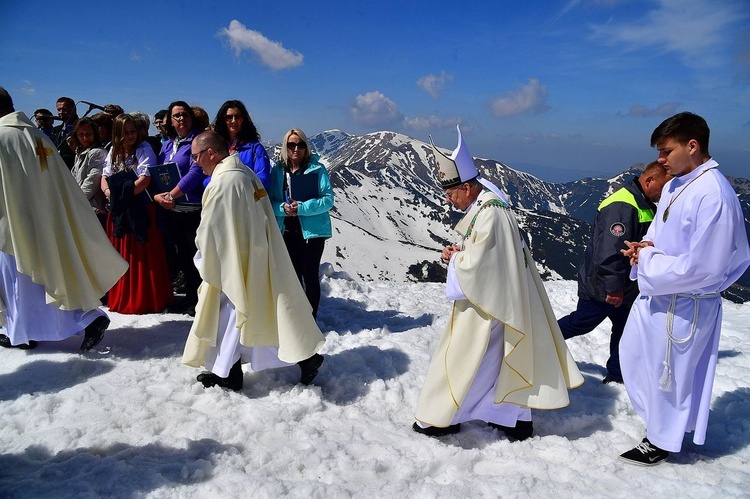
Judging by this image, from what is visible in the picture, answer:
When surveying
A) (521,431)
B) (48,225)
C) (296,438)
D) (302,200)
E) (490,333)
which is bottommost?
(296,438)

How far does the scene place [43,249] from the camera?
16.0 feet

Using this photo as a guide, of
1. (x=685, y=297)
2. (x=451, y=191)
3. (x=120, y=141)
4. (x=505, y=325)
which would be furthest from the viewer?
(x=120, y=141)

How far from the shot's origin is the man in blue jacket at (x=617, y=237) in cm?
490

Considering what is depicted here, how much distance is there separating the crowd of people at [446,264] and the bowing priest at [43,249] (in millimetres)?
14

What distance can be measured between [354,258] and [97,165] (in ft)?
356

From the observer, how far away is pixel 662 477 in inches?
136

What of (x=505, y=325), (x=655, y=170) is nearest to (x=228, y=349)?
(x=505, y=325)

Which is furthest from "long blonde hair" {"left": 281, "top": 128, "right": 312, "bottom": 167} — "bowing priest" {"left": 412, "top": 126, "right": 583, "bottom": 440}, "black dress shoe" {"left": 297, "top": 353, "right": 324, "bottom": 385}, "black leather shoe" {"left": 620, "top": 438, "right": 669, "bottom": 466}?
"black leather shoe" {"left": 620, "top": 438, "right": 669, "bottom": 466}

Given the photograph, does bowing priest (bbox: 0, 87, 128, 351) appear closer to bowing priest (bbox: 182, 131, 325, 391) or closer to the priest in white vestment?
bowing priest (bbox: 182, 131, 325, 391)

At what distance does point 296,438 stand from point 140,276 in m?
3.88

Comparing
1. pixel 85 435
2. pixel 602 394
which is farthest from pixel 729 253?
pixel 85 435

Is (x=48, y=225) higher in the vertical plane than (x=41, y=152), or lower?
lower

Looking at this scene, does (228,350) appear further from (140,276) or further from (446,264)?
(140,276)

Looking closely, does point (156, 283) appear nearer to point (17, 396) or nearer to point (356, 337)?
point (17, 396)
